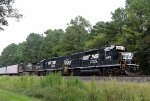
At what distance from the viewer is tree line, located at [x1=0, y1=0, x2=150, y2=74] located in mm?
55844

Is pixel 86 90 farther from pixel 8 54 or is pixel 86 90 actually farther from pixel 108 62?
pixel 8 54

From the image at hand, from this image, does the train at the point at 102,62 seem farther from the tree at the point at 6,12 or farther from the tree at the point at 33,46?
the tree at the point at 33,46

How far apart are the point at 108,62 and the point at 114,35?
110ft

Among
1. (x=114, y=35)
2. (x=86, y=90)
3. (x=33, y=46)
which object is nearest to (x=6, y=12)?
(x=86, y=90)

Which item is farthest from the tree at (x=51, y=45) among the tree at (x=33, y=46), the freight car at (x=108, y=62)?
the freight car at (x=108, y=62)

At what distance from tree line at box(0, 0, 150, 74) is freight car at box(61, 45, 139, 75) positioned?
41.1 feet

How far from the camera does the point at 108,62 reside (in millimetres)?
37375

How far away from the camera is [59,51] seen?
93.1 meters

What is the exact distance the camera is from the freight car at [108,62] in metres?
35.5

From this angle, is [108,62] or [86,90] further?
[108,62]

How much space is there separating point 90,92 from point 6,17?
681cm

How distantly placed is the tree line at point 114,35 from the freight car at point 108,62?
12526 millimetres

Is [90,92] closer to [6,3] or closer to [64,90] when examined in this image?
[64,90]

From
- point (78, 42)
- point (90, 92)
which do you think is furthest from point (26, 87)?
point (78, 42)
